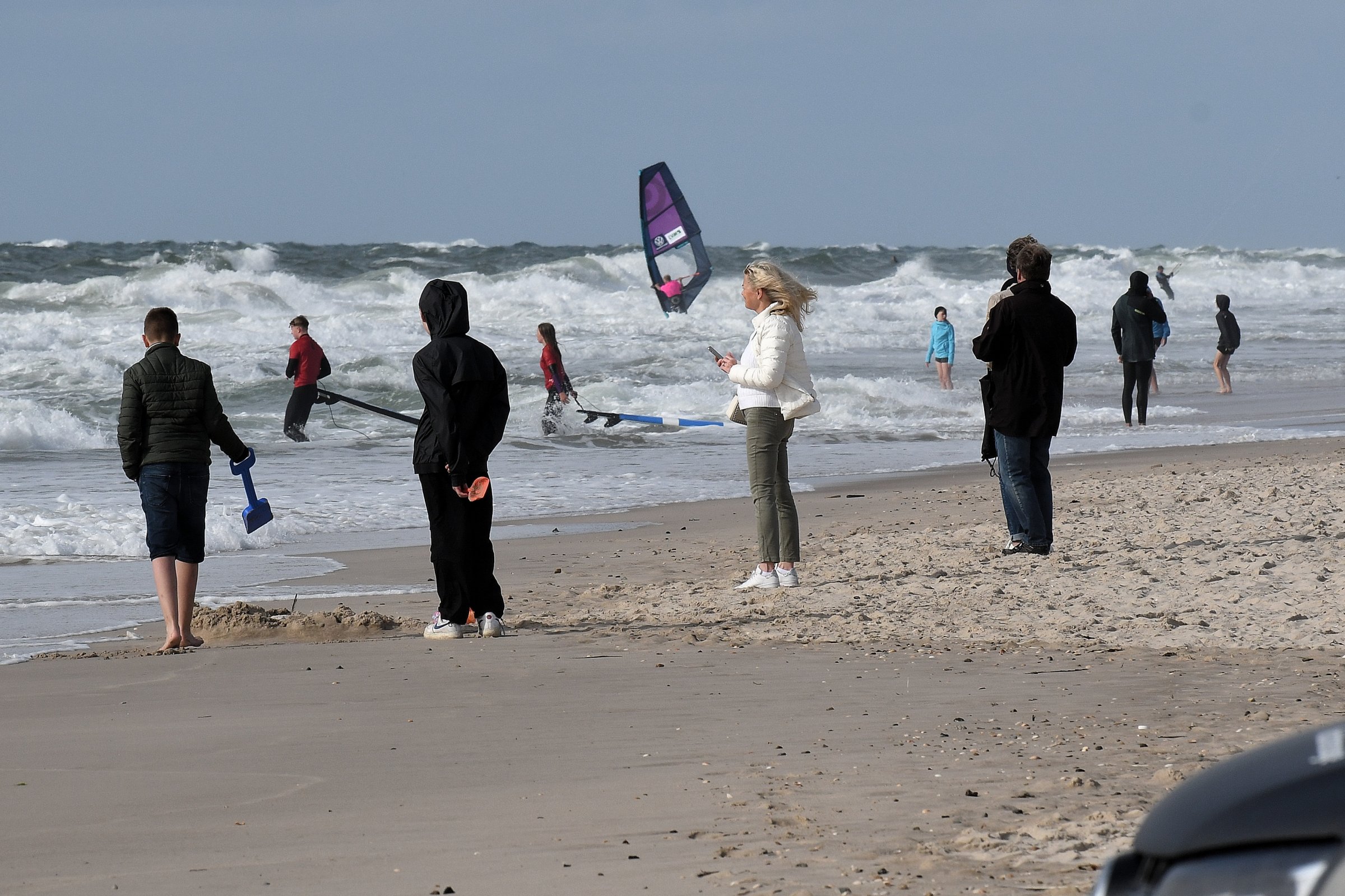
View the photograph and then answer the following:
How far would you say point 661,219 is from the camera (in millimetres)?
16672

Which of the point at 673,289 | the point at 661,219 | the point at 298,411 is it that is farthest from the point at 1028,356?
the point at 298,411

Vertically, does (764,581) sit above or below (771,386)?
below

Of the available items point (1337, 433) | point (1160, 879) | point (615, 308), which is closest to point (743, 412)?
point (1160, 879)

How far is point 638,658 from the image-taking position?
5547mm

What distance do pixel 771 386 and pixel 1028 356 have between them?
133 cm

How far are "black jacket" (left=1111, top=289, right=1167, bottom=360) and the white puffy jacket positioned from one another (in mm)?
8680

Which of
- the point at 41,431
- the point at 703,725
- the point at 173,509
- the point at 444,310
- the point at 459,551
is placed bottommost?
the point at 703,725

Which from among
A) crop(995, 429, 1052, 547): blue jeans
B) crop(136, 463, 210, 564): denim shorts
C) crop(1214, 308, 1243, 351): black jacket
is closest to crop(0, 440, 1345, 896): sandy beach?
crop(995, 429, 1052, 547): blue jeans

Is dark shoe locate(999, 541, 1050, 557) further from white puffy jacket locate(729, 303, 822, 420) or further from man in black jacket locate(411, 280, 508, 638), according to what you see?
man in black jacket locate(411, 280, 508, 638)

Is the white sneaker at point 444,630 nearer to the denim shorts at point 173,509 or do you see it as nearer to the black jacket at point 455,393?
the black jacket at point 455,393

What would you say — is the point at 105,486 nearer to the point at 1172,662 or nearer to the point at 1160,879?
the point at 1172,662

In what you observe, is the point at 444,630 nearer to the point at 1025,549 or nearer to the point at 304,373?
the point at 1025,549

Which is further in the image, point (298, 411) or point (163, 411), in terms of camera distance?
point (298, 411)

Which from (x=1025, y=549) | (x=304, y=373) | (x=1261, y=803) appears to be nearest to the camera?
(x=1261, y=803)
